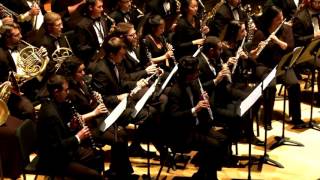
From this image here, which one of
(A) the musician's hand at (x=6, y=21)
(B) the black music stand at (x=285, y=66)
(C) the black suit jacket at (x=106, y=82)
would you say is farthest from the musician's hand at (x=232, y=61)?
(A) the musician's hand at (x=6, y=21)

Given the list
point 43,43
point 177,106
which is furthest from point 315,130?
point 43,43

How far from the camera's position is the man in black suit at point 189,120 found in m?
5.61

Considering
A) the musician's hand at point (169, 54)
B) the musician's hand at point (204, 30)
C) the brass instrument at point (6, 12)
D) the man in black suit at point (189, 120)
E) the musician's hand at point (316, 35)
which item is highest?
the brass instrument at point (6, 12)

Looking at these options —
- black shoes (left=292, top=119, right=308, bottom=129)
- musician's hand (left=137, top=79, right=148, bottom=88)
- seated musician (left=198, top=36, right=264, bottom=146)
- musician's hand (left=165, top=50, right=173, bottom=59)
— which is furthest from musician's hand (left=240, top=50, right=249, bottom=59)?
black shoes (left=292, top=119, right=308, bottom=129)

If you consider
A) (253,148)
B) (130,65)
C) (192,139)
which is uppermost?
(130,65)

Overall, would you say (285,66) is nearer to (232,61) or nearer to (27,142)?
(232,61)

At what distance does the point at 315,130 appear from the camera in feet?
24.6

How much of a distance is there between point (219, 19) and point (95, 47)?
199cm

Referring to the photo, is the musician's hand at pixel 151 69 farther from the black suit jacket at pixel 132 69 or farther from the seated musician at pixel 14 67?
the seated musician at pixel 14 67

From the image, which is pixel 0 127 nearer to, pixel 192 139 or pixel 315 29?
pixel 192 139

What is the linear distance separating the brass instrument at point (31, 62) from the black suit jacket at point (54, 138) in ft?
4.67

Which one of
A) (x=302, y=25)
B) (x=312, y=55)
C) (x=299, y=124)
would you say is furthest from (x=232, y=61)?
(x=302, y=25)

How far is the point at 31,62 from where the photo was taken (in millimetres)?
6418

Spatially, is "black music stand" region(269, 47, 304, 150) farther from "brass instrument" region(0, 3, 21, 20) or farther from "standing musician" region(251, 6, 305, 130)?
"brass instrument" region(0, 3, 21, 20)
